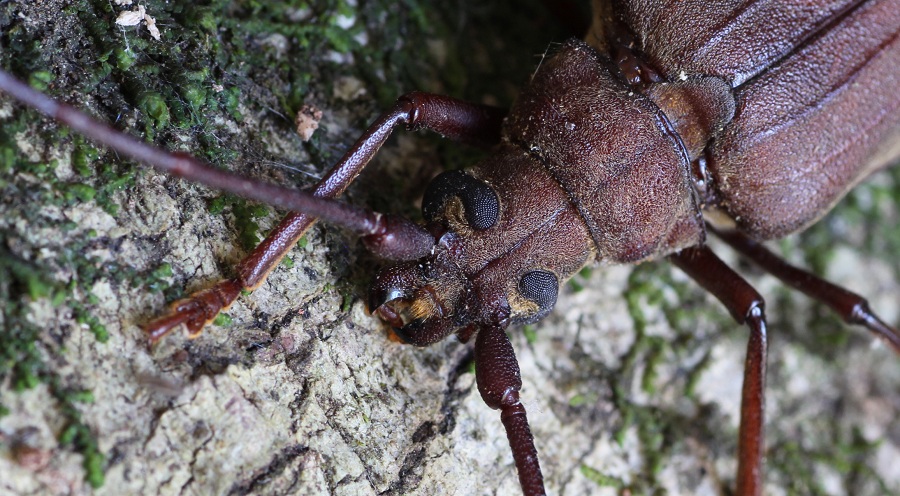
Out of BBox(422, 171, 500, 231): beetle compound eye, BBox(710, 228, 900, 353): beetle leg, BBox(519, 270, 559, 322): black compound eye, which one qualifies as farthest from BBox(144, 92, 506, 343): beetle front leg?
BBox(710, 228, 900, 353): beetle leg

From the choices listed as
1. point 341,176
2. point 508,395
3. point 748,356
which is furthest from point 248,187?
point 748,356

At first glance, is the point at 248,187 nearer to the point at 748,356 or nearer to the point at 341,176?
the point at 341,176

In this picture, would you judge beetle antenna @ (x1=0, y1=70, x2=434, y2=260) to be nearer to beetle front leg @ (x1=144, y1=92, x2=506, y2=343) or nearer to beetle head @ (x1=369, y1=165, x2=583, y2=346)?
beetle head @ (x1=369, y1=165, x2=583, y2=346)

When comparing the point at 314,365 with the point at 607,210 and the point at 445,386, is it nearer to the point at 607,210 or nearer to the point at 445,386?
the point at 445,386

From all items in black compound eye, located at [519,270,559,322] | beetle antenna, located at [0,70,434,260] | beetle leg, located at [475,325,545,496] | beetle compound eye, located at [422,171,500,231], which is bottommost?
beetle leg, located at [475,325,545,496]

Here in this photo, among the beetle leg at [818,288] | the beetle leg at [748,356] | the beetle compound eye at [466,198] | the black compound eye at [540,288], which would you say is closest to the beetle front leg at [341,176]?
the beetle compound eye at [466,198]

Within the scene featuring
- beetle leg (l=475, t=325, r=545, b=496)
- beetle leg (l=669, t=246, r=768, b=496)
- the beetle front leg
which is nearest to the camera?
the beetle front leg

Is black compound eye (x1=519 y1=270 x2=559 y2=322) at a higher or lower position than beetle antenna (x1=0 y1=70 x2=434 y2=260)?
higher

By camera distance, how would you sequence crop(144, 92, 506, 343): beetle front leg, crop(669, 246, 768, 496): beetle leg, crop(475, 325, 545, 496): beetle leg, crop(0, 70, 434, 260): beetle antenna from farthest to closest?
crop(669, 246, 768, 496): beetle leg, crop(475, 325, 545, 496): beetle leg, crop(144, 92, 506, 343): beetle front leg, crop(0, 70, 434, 260): beetle antenna
